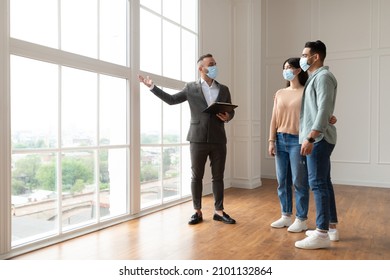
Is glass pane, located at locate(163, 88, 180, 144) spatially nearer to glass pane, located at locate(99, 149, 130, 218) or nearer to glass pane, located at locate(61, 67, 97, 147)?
glass pane, located at locate(99, 149, 130, 218)

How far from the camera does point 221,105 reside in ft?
9.79

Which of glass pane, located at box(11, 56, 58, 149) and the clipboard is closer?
glass pane, located at box(11, 56, 58, 149)

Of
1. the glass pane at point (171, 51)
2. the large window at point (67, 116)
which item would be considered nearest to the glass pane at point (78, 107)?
the large window at point (67, 116)

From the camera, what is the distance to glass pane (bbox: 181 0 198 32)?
425 centimetres

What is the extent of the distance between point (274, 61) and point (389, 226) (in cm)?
381

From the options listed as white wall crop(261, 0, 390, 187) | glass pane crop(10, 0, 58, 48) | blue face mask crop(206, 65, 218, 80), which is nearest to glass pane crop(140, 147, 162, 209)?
blue face mask crop(206, 65, 218, 80)

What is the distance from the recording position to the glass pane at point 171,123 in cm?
387

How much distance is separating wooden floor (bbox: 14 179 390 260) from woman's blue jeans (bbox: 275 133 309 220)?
0.82ft

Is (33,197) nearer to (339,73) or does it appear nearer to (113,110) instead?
(113,110)

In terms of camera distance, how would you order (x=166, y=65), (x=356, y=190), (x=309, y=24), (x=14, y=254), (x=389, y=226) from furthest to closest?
(x=309, y=24) < (x=356, y=190) < (x=166, y=65) < (x=389, y=226) < (x=14, y=254)

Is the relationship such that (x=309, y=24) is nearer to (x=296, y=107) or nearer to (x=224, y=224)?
(x=296, y=107)

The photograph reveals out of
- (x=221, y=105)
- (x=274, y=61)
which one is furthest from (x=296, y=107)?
(x=274, y=61)

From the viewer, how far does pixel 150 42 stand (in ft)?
11.9

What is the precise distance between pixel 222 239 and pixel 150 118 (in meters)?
1.52
